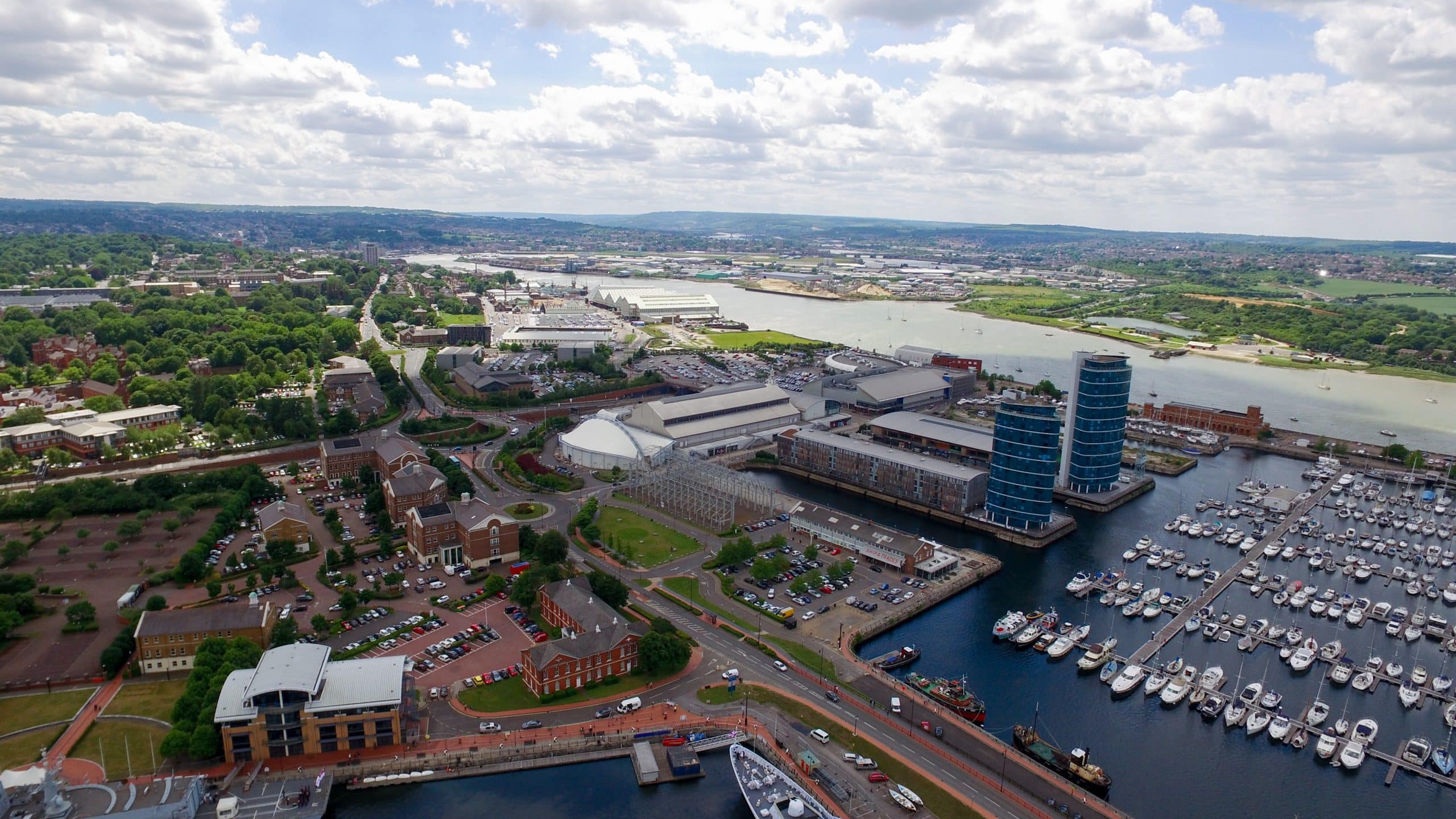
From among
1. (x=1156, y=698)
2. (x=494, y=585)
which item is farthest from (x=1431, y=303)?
(x=494, y=585)

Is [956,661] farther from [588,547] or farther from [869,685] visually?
[588,547]

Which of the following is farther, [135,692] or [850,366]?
[850,366]

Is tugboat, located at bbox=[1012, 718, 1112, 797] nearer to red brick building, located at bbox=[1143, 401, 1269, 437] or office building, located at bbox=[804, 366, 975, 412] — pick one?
office building, located at bbox=[804, 366, 975, 412]

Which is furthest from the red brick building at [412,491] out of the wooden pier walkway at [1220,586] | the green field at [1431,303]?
the green field at [1431,303]

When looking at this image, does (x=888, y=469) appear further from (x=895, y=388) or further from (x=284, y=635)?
(x=284, y=635)

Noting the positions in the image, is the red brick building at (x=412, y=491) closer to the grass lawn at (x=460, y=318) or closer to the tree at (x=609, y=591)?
the tree at (x=609, y=591)

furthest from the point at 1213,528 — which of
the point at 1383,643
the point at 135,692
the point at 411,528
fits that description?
the point at 135,692

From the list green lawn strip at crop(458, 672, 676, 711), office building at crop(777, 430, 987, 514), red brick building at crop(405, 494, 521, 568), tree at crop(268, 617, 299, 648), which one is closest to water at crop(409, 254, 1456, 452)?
office building at crop(777, 430, 987, 514)
